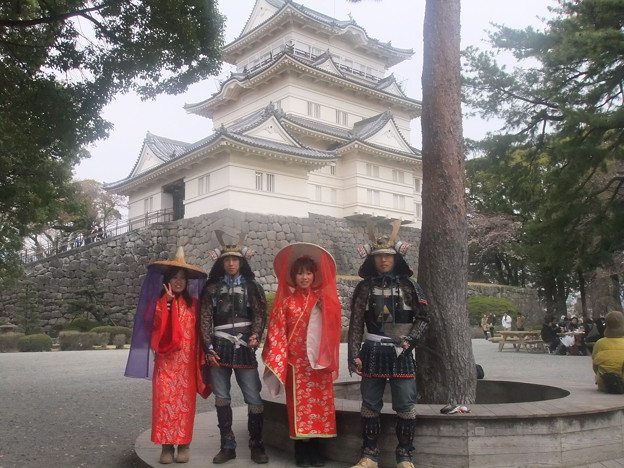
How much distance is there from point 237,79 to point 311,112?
4.31 meters

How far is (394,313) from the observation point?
13.2ft

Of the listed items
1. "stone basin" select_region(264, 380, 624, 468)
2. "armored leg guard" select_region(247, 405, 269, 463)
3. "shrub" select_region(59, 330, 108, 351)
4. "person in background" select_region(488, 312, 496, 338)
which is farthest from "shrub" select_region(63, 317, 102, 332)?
"stone basin" select_region(264, 380, 624, 468)

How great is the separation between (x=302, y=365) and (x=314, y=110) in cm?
2556

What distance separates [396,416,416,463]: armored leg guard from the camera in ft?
12.0

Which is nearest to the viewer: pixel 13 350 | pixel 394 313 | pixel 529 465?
pixel 529 465

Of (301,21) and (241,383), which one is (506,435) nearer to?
(241,383)

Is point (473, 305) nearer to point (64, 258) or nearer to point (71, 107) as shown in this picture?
point (64, 258)

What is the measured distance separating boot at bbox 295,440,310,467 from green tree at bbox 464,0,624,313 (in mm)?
8961

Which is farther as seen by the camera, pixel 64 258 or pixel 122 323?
pixel 64 258

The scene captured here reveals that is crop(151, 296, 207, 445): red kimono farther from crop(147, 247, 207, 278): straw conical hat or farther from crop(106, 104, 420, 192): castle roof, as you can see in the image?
crop(106, 104, 420, 192): castle roof

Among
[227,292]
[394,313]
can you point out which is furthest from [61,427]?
[394,313]

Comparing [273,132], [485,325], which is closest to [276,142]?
[273,132]

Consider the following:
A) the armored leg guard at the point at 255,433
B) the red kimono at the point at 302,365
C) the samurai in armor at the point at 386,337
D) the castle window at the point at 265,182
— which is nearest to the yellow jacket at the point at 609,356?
the samurai in armor at the point at 386,337

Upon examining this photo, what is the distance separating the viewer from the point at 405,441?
3.70 m
